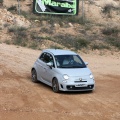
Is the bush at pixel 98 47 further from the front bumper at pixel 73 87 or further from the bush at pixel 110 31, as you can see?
the front bumper at pixel 73 87

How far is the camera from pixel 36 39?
3117 centimetres

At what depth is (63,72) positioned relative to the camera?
17172 millimetres

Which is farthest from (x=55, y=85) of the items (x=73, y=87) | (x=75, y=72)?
(x=75, y=72)

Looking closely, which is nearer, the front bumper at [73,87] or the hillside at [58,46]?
the hillside at [58,46]

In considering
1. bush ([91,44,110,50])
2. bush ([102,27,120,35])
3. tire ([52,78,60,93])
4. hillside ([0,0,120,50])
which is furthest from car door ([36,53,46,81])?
bush ([102,27,120,35])

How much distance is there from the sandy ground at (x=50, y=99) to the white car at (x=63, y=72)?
1.06 ft

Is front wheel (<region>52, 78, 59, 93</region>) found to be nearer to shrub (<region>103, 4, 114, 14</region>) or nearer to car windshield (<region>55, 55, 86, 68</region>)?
car windshield (<region>55, 55, 86, 68</region>)

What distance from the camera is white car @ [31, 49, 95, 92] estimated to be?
16922mm

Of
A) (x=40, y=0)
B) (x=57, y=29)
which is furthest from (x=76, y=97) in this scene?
(x=40, y=0)

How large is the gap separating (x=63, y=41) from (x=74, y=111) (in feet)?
59.4

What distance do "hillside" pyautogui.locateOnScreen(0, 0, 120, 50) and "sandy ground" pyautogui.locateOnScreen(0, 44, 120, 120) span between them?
22.1 ft

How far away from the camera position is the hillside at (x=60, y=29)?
31.0 meters

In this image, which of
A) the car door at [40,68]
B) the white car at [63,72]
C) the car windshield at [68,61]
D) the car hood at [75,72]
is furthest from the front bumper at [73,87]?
the car door at [40,68]

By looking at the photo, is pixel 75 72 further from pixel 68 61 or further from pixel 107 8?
pixel 107 8
